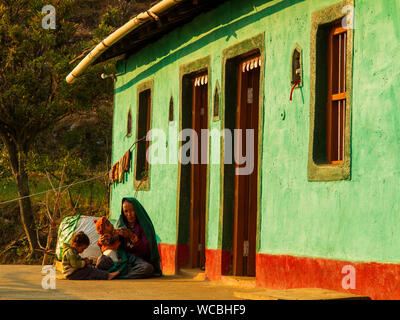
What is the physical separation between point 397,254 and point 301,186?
1.86m

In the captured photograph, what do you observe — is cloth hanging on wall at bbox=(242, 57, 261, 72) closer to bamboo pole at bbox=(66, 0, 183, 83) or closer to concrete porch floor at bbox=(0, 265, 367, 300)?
bamboo pole at bbox=(66, 0, 183, 83)

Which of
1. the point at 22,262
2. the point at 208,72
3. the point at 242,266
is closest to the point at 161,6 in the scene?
the point at 208,72

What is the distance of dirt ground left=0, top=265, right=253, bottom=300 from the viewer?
8.62m

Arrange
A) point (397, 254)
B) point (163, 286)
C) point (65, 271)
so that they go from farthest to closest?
1. point (65, 271)
2. point (163, 286)
3. point (397, 254)

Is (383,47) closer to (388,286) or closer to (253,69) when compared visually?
(388,286)

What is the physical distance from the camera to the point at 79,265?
10.8m

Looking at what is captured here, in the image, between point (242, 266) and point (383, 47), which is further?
point (242, 266)

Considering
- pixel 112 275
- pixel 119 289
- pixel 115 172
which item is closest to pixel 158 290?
pixel 119 289

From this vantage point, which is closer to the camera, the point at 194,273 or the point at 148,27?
the point at 194,273

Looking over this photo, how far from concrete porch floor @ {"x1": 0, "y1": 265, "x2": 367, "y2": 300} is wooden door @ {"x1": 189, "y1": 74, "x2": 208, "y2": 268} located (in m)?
0.37

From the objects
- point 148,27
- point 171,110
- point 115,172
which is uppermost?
point 148,27

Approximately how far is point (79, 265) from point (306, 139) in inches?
145

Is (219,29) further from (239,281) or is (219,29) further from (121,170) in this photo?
(121,170)

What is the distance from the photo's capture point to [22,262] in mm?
21625
